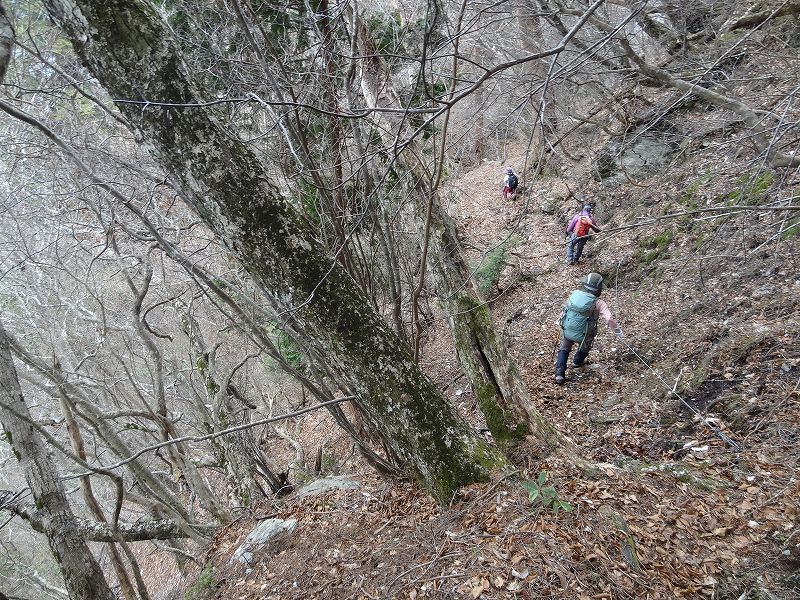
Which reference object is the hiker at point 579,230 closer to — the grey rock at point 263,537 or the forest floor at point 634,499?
the forest floor at point 634,499

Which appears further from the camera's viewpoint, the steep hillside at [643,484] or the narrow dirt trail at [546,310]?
the narrow dirt trail at [546,310]

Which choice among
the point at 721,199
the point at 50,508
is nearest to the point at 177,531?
the point at 50,508

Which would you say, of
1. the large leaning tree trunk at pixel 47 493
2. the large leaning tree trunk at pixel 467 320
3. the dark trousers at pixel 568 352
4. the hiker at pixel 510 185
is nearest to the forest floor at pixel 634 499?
the dark trousers at pixel 568 352

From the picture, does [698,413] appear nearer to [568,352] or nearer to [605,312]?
[605,312]

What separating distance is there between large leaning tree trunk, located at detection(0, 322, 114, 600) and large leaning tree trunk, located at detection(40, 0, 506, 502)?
185 centimetres

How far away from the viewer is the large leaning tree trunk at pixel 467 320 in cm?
443

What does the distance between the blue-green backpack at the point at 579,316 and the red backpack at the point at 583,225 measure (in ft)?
10.6

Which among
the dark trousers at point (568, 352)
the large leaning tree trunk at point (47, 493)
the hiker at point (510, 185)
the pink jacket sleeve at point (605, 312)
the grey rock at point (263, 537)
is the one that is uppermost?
the hiker at point (510, 185)

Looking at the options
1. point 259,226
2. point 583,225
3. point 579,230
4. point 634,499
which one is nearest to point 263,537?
point 259,226

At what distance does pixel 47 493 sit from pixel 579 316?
5.91 m

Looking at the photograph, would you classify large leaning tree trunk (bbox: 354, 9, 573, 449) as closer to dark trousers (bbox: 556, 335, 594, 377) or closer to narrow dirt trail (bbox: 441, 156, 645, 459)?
narrow dirt trail (bbox: 441, 156, 645, 459)

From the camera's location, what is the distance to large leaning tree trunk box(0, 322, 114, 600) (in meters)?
3.13

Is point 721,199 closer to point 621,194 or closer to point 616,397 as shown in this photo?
point 621,194

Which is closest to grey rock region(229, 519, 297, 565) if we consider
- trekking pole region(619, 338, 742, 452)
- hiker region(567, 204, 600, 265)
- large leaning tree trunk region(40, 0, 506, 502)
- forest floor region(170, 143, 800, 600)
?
forest floor region(170, 143, 800, 600)
